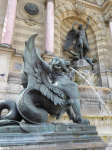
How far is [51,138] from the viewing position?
5.18 ft

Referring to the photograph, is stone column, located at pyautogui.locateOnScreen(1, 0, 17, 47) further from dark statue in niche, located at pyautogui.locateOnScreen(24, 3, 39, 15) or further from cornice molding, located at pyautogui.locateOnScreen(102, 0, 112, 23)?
cornice molding, located at pyautogui.locateOnScreen(102, 0, 112, 23)

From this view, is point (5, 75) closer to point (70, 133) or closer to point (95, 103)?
point (95, 103)

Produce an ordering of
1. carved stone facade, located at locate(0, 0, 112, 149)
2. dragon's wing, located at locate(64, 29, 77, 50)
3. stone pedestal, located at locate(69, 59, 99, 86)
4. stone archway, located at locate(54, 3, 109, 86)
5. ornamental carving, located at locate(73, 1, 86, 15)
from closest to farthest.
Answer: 1. carved stone facade, located at locate(0, 0, 112, 149)
2. stone pedestal, located at locate(69, 59, 99, 86)
3. stone archway, located at locate(54, 3, 109, 86)
4. dragon's wing, located at locate(64, 29, 77, 50)
5. ornamental carving, located at locate(73, 1, 86, 15)

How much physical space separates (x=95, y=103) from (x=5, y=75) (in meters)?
4.35

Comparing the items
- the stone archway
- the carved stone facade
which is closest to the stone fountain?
the carved stone facade

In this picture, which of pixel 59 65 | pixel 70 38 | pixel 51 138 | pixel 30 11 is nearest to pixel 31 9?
pixel 30 11

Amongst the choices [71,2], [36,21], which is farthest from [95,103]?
Result: [71,2]

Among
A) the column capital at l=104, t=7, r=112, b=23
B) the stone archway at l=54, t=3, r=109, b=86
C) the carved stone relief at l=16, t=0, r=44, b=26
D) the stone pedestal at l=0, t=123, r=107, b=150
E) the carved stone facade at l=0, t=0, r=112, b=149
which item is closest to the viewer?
the stone pedestal at l=0, t=123, r=107, b=150

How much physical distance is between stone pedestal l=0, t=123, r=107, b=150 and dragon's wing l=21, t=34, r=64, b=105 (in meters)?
0.40

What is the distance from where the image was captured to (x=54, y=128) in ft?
5.68

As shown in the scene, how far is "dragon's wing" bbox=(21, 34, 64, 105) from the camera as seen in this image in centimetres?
196

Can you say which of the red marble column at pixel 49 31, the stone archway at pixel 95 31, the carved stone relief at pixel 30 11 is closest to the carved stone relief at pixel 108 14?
the stone archway at pixel 95 31

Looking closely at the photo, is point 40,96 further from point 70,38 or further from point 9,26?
point 70,38

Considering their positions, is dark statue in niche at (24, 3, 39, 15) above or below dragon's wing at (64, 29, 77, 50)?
above
